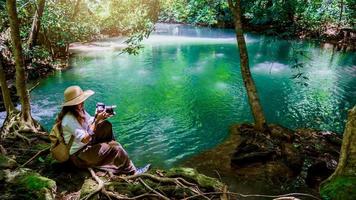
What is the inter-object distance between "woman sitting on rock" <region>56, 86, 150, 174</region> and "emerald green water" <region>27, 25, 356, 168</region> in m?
3.38

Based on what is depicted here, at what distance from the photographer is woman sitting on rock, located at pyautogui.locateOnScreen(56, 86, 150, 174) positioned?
518 cm

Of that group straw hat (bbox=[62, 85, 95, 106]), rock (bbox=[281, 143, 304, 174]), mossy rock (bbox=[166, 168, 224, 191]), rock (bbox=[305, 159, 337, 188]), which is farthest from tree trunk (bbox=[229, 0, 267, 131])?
straw hat (bbox=[62, 85, 95, 106])

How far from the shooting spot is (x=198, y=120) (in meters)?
12.5

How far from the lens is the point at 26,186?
161 inches

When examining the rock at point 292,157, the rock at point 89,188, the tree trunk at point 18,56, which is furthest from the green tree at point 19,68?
the rock at point 292,157

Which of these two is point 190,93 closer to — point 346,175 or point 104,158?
point 104,158

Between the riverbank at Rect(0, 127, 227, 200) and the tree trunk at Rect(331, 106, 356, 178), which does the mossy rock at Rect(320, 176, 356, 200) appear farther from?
the riverbank at Rect(0, 127, 227, 200)

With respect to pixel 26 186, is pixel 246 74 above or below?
above

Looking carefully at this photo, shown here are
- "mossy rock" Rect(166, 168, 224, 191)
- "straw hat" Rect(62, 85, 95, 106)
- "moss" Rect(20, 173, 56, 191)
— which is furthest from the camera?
"straw hat" Rect(62, 85, 95, 106)

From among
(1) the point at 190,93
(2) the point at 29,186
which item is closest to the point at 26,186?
(2) the point at 29,186

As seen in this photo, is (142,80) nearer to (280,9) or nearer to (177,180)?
(280,9)

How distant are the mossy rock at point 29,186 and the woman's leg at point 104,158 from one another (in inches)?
42.4

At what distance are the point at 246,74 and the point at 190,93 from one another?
7.28 metres

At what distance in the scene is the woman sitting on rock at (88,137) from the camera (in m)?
5.18
